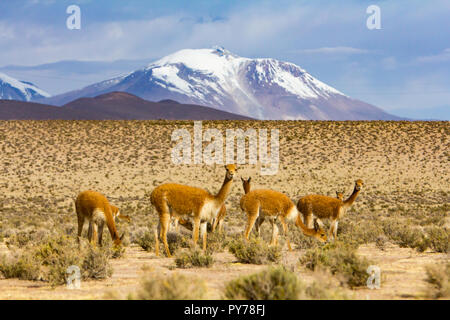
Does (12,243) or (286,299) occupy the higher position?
Answer: (286,299)

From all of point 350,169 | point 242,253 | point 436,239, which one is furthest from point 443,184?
point 242,253

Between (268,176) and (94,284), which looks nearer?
(94,284)

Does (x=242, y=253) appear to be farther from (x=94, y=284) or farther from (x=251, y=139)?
(x=251, y=139)

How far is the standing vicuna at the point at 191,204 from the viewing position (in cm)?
1062

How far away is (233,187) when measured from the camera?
4112 cm

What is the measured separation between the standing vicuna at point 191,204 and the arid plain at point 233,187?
75cm

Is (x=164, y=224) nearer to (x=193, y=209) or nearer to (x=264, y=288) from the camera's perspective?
(x=193, y=209)

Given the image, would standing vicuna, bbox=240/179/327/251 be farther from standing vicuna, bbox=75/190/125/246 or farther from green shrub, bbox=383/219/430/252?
standing vicuna, bbox=75/190/125/246

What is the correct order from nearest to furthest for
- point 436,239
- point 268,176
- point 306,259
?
point 306,259, point 436,239, point 268,176

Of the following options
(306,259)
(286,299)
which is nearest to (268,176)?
(306,259)

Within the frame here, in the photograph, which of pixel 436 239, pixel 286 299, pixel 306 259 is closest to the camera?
pixel 286 299

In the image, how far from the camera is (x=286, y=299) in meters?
5.93

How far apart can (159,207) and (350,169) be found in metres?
37.3
